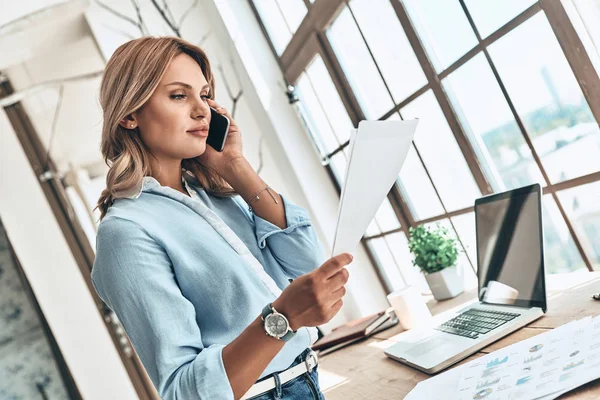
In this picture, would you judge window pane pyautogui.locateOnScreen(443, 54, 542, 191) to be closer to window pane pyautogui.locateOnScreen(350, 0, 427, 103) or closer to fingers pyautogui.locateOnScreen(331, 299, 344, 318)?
window pane pyautogui.locateOnScreen(350, 0, 427, 103)

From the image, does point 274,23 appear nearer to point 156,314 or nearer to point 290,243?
point 290,243

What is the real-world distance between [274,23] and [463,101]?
1.29 meters

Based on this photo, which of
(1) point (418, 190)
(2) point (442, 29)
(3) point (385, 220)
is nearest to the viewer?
(2) point (442, 29)

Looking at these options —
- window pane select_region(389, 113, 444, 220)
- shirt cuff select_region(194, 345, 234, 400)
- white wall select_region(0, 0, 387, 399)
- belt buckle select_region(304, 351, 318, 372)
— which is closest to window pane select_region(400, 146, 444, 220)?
window pane select_region(389, 113, 444, 220)

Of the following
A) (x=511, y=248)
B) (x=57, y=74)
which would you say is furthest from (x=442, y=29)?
(x=57, y=74)

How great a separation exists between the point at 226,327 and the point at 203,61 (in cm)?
58

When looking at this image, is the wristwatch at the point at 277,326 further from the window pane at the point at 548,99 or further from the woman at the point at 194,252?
the window pane at the point at 548,99

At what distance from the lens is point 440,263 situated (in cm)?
172

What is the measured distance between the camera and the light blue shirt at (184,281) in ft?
2.54

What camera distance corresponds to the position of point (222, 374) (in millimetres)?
752

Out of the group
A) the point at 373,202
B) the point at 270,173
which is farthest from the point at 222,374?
the point at 270,173

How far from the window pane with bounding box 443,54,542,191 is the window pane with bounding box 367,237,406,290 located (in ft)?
2.97

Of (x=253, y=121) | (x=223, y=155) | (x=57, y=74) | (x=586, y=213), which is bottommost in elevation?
(x=586, y=213)

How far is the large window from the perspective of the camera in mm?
1266
